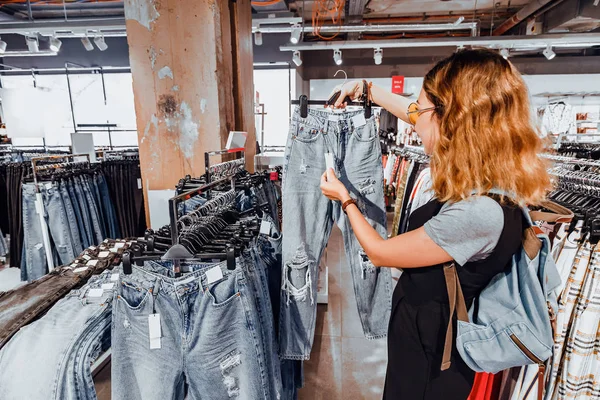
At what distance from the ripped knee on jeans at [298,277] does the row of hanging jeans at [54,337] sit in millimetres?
772

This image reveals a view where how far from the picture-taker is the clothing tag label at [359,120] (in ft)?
5.28

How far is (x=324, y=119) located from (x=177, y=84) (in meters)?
1.34

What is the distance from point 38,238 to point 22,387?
7.59ft

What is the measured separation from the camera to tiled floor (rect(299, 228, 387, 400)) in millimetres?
2197

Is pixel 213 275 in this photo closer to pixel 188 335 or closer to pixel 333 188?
pixel 188 335

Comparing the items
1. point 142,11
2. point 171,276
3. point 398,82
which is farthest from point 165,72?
point 398,82

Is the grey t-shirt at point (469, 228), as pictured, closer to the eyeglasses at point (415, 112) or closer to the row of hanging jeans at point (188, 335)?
the eyeglasses at point (415, 112)

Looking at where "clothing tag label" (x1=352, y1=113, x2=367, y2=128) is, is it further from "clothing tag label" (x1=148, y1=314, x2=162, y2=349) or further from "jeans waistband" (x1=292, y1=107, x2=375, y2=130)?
A: "clothing tag label" (x1=148, y1=314, x2=162, y2=349)

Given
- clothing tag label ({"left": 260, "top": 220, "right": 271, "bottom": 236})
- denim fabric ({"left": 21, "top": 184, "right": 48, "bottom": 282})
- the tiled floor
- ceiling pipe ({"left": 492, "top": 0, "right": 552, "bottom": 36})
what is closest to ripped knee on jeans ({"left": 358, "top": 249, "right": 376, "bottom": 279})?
clothing tag label ({"left": 260, "top": 220, "right": 271, "bottom": 236})

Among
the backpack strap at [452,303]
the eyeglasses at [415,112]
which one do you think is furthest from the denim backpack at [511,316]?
the eyeglasses at [415,112]

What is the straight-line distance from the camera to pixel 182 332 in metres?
1.12

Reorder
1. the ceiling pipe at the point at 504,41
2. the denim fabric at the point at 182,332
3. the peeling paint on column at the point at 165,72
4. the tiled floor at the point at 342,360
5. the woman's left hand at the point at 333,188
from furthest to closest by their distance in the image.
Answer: the ceiling pipe at the point at 504,41 < the peeling paint on column at the point at 165,72 < the tiled floor at the point at 342,360 < the woman's left hand at the point at 333,188 < the denim fabric at the point at 182,332

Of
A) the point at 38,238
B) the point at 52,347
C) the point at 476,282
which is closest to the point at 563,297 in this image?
the point at 476,282

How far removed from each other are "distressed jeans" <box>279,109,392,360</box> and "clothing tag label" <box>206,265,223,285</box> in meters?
0.55
